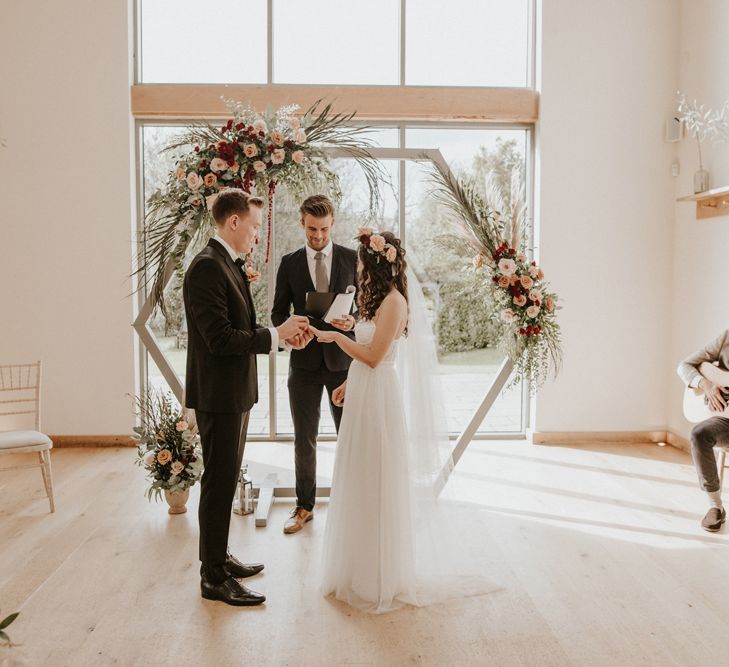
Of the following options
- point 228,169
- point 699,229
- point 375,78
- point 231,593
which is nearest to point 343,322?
point 228,169

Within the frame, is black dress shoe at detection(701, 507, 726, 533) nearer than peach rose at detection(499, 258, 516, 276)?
Yes

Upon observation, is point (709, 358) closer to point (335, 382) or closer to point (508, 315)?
point (508, 315)

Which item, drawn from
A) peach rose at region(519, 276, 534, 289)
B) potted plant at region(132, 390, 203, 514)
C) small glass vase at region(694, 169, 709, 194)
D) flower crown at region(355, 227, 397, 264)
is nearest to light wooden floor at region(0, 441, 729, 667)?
potted plant at region(132, 390, 203, 514)

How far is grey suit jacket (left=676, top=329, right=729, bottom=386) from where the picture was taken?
14.9ft

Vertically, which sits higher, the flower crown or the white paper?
the flower crown

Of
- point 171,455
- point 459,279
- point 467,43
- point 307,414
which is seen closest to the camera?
point 307,414

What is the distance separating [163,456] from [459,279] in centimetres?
321

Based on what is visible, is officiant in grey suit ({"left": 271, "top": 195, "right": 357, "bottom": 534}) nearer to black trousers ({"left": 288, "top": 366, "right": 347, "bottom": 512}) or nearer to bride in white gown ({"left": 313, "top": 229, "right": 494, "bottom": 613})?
black trousers ({"left": 288, "top": 366, "right": 347, "bottom": 512})

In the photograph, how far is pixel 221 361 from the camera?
320cm

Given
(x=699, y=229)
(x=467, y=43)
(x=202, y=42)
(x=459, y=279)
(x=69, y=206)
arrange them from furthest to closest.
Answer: (x=459, y=279) → (x=467, y=43) → (x=202, y=42) → (x=69, y=206) → (x=699, y=229)

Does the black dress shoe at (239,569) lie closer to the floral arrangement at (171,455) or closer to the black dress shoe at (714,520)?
the floral arrangement at (171,455)

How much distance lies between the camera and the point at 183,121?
636 centimetres

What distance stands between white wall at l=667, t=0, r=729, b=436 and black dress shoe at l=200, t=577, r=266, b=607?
414cm

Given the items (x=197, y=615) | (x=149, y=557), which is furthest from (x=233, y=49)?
(x=197, y=615)
